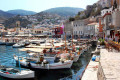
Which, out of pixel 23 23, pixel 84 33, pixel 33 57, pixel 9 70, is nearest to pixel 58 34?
pixel 84 33

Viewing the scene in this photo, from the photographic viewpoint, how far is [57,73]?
1845 centimetres

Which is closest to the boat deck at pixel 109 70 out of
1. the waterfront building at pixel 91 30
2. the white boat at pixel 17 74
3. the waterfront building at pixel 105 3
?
the white boat at pixel 17 74

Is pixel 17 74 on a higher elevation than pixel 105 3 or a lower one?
lower

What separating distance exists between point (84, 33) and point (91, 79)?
52.6 m

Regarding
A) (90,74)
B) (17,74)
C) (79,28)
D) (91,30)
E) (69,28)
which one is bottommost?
(17,74)

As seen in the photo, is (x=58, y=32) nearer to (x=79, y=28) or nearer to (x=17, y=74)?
(x=79, y=28)

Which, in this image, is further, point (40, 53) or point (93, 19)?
point (93, 19)

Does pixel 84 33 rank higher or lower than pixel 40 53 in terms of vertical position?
higher

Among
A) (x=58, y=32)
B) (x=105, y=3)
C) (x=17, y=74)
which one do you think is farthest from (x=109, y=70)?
(x=105, y=3)

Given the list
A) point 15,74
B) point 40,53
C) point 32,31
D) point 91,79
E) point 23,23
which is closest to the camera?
point 91,79

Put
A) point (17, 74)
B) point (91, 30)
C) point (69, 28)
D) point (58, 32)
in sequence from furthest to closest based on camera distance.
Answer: point (58, 32), point (69, 28), point (91, 30), point (17, 74)

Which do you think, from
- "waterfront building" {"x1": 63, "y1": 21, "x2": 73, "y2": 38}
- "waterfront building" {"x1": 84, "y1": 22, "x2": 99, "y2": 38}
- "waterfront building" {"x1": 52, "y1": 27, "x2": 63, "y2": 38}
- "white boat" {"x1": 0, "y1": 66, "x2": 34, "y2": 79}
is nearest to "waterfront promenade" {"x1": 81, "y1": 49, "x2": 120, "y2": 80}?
Answer: "white boat" {"x1": 0, "y1": 66, "x2": 34, "y2": 79}

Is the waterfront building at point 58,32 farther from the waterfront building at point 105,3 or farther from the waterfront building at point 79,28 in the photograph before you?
the waterfront building at point 105,3

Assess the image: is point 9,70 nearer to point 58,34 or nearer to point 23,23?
point 58,34
